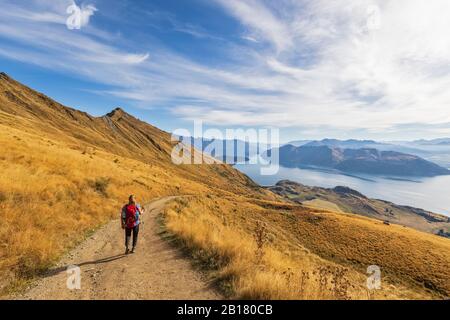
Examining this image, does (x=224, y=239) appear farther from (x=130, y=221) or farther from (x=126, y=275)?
(x=126, y=275)

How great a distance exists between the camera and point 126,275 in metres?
10.2

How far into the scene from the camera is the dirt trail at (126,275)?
859 cm

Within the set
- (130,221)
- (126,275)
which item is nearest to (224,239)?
(130,221)

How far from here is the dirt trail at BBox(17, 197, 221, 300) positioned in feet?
28.2

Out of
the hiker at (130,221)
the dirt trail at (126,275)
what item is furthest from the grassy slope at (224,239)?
the hiker at (130,221)

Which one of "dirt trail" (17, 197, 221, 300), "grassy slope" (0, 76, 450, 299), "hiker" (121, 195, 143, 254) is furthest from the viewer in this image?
"hiker" (121, 195, 143, 254)

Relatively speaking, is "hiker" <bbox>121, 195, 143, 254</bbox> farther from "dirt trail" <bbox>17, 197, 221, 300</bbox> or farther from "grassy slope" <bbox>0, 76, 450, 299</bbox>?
"grassy slope" <bbox>0, 76, 450, 299</bbox>

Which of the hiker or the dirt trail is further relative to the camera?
the hiker

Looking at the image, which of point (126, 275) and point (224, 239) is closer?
point (126, 275)

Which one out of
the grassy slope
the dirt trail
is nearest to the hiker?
the dirt trail

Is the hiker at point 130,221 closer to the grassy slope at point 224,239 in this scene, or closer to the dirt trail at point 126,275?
the dirt trail at point 126,275

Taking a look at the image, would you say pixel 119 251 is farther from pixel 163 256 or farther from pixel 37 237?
pixel 37 237
